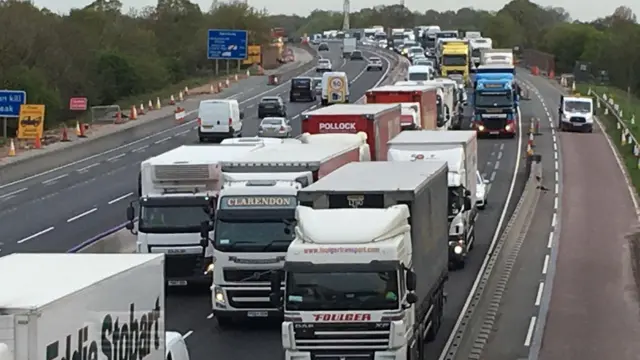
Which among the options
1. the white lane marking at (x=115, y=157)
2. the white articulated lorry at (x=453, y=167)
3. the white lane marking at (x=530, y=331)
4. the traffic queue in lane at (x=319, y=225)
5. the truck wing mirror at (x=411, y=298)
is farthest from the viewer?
the white lane marking at (x=115, y=157)

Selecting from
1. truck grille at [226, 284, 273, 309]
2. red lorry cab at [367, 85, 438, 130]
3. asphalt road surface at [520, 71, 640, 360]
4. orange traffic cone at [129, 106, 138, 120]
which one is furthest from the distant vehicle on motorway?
truck grille at [226, 284, 273, 309]

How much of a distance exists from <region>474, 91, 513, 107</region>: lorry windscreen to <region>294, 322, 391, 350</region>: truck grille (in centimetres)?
4413

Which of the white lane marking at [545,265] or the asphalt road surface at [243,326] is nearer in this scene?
the asphalt road surface at [243,326]

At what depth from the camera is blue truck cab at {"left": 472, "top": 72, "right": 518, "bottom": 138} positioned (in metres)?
60.1

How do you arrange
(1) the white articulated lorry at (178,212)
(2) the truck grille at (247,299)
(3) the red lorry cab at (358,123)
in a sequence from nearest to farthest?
(2) the truck grille at (247,299) → (1) the white articulated lorry at (178,212) → (3) the red lorry cab at (358,123)

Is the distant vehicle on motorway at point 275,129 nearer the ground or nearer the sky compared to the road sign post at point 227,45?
nearer the ground

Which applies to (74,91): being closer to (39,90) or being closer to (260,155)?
(39,90)

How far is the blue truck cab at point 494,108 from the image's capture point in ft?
197

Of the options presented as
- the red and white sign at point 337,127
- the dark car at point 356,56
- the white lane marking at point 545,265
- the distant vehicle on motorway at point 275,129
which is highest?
the dark car at point 356,56

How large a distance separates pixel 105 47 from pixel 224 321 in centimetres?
8762

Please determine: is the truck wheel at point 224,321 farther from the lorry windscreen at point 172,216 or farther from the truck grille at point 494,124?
the truck grille at point 494,124

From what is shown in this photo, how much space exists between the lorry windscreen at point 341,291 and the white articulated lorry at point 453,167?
11.3 metres

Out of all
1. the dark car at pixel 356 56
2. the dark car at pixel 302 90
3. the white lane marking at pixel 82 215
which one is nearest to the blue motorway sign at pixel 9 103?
the white lane marking at pixel 82 215

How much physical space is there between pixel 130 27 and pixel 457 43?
4197 centimetres
